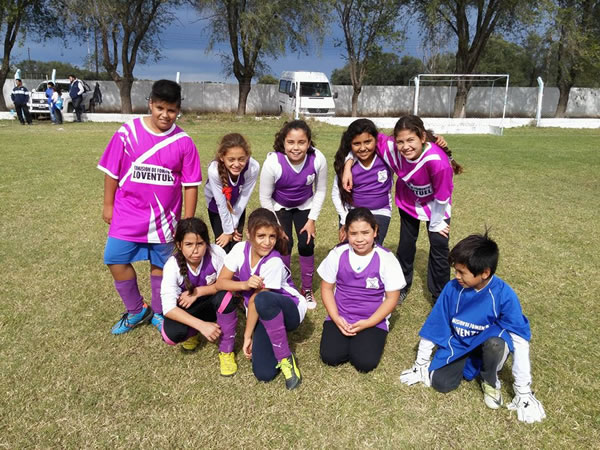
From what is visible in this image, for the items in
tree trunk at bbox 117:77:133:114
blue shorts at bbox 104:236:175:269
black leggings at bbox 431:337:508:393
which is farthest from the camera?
tree trunk at bbox 117:77:133:114

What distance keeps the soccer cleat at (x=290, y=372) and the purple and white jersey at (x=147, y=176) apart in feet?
3.82

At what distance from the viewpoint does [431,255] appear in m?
3.73

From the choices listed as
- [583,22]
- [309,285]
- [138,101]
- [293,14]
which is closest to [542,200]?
[309,285]

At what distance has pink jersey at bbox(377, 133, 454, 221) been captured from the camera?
3.45 metres

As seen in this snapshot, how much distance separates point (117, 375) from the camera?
295 centimetres

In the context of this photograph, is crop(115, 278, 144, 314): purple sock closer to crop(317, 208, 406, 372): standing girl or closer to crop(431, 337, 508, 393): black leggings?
crop(317, 208, 406, 372): standing girl

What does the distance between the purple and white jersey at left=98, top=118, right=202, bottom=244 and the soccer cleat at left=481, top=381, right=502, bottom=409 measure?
2227 millimetres

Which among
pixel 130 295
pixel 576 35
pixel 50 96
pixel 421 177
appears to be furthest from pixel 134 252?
pixel 576 35

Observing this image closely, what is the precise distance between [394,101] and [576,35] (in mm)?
11920

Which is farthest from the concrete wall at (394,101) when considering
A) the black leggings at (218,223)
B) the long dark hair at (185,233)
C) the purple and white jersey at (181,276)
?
the long dark hair at (185,233)

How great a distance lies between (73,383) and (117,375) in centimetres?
25

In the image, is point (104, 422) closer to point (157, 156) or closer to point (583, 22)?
point (157, 156)

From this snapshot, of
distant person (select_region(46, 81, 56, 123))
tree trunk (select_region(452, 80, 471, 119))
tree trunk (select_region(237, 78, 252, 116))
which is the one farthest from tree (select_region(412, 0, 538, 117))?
distant person (select_region(46, 81, 56, 123))

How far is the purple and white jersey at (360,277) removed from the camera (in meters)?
3.01
